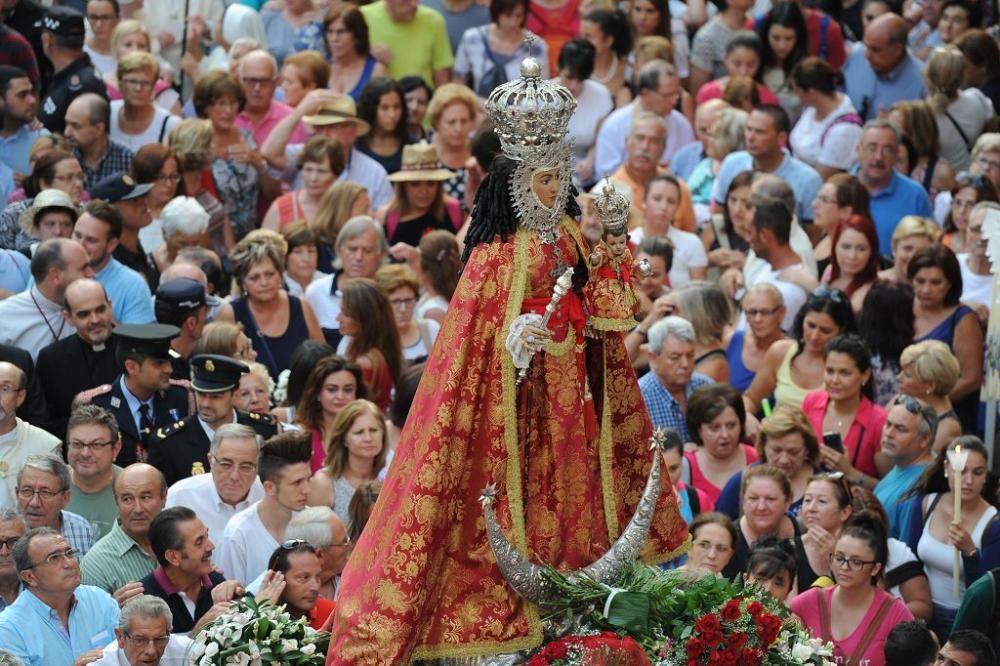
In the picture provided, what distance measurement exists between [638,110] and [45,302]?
549 cm

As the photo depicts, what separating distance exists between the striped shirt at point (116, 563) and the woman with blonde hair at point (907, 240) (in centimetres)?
558

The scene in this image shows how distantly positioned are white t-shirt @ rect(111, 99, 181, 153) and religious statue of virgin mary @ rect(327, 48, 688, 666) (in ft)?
24.8

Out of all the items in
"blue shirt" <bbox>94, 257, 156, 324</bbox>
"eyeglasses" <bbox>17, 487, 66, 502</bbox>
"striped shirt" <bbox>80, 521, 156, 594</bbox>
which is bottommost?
"blue shirt" <bbox>94, 257, 156, 324</bbox>

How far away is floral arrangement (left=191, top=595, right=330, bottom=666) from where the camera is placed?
942 centimetres

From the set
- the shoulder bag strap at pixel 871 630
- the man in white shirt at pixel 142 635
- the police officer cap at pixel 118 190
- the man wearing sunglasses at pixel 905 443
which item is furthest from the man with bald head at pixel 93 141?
the shoulder bag strap at pixel 871 630

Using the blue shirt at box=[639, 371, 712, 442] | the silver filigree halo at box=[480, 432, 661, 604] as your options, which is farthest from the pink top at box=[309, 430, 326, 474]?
the silver filigree halo at box=[480, 432, 661, 604]

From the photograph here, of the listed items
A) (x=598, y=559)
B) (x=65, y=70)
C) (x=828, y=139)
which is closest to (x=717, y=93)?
(x=828, y=139)

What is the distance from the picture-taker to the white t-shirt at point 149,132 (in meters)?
16.1

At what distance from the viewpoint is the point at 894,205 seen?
16219 millimetres

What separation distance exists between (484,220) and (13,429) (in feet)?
13.3

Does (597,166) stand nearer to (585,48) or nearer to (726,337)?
(585,48)

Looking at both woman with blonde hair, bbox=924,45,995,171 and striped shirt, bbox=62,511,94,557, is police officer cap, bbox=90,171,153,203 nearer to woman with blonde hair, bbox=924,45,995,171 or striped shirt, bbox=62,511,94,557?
striped shirt, bbox=62,511,94,557

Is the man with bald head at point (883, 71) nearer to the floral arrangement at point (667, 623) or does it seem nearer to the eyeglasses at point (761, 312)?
the eyeglasses at point (761, 312)

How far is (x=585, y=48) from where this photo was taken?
17328 millimetres
